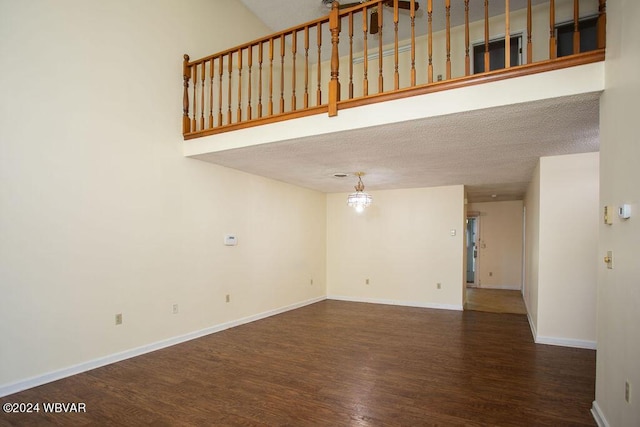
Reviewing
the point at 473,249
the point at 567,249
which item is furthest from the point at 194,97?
the point at 473,249

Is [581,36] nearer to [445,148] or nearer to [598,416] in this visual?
[445,148]

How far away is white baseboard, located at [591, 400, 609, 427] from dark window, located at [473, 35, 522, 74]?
14.1 feet

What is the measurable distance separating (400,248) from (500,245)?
380 centimetres

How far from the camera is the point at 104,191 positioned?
140 inches

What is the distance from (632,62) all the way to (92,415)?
13.6ft

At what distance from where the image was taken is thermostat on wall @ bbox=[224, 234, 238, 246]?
4992 mm

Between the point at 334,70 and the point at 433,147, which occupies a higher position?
the point at 334,70

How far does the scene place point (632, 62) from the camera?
1956 millimetres

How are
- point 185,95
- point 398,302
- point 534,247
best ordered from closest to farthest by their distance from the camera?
point 185,95 → point 534,247 → point 398,302

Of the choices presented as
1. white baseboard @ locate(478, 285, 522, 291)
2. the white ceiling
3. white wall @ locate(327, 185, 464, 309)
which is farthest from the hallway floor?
the white ceiling

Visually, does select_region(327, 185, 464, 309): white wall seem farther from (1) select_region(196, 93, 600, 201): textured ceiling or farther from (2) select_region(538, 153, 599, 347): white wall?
(2) select_region(538, 153, 599, 347): white wall

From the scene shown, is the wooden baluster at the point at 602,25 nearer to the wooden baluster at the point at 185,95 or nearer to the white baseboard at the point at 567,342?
the white baseboard at the point at 567,342

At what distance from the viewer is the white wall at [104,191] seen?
2.97m

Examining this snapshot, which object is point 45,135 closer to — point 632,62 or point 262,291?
point 262,291
